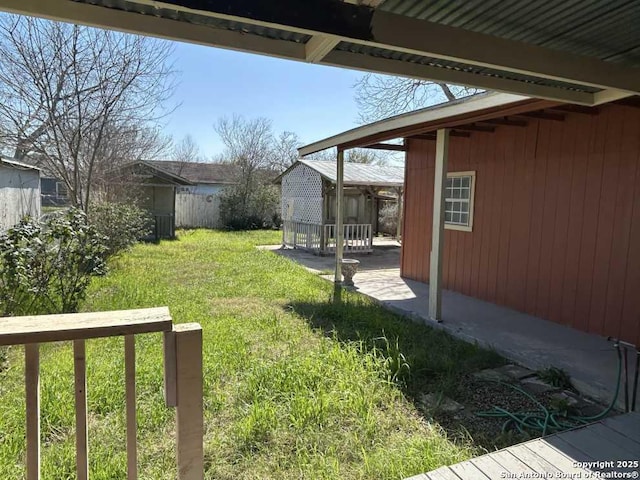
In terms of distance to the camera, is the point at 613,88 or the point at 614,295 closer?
the point at 613,88

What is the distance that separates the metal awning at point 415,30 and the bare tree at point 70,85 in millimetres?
5846

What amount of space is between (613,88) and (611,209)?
2.08 m

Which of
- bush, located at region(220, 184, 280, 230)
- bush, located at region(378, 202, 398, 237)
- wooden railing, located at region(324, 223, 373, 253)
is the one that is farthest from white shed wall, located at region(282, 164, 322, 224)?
bush, located at region(378, 202, 398, 237)

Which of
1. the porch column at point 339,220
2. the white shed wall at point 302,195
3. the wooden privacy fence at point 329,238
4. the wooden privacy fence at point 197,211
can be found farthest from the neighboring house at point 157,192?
the porch column at point 339,220

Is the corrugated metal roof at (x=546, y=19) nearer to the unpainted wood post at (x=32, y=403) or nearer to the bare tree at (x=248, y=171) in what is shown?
the unpainted wood post at (x=32, y=403)

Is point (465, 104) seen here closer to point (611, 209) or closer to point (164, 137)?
point (611, 209)

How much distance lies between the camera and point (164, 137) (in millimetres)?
15820

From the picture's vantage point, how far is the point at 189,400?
4.48ft

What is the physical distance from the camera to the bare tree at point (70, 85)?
254 inches

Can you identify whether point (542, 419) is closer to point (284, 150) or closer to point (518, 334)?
point (518, 334)

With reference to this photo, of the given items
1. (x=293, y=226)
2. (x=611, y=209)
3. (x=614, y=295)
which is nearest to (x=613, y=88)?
(x=611, y=209)

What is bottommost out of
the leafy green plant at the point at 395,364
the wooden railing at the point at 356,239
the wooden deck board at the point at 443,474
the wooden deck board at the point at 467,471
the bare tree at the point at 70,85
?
the leafy green plant at the point at 395,364

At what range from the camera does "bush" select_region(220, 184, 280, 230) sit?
1927 centimetres

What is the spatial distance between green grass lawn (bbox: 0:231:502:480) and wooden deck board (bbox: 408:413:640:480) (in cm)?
25
